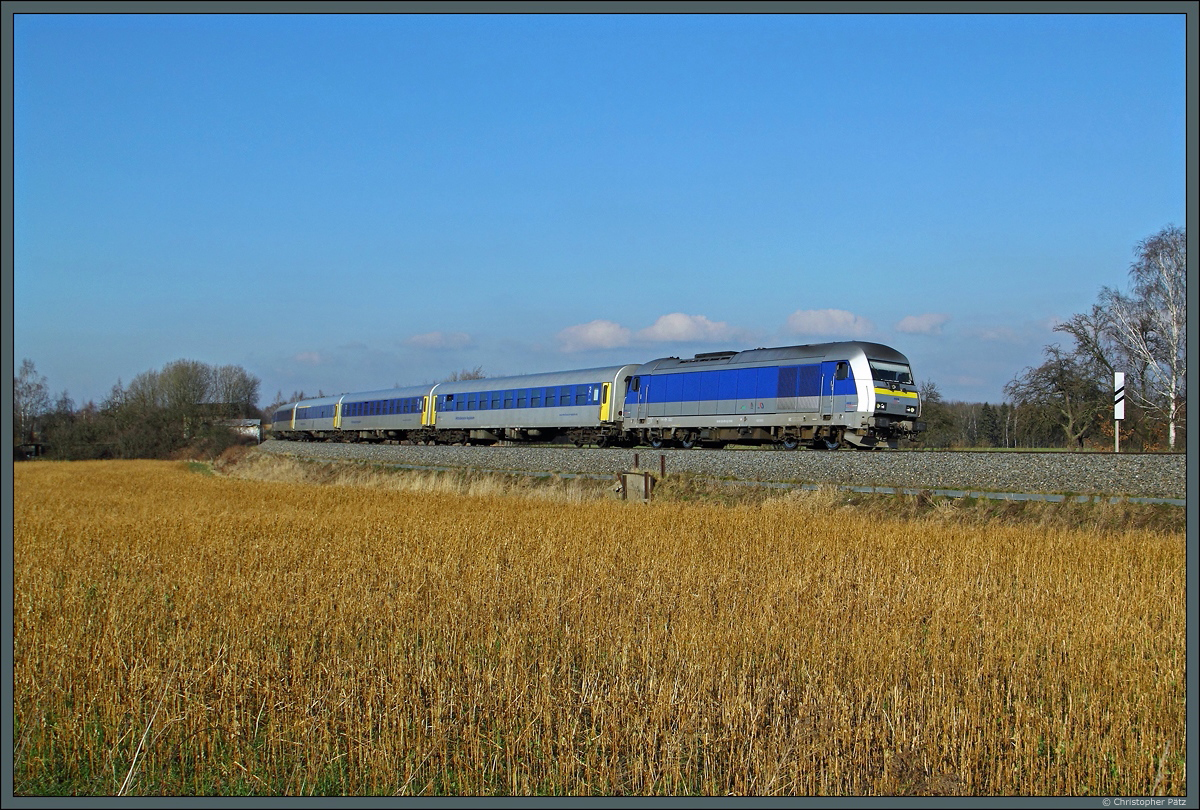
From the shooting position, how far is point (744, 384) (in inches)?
1129

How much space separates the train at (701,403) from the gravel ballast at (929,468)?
2460 mm

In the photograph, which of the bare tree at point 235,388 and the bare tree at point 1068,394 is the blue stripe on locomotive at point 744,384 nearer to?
the bare tree at point 1068,394

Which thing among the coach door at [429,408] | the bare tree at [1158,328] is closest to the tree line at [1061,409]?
the bare tree at [1158,328]

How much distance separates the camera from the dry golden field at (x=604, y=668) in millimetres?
5301

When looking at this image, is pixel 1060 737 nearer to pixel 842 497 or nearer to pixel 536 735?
pixel 536 735

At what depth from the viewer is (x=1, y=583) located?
16.2 feet

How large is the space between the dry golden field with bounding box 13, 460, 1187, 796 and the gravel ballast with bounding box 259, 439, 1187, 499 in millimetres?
4857

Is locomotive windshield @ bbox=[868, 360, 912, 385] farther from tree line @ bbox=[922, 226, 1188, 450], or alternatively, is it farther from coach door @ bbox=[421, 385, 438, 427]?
coach door @ bbox=[421, 385, 438, 427]

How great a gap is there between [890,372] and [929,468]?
5.42 metres

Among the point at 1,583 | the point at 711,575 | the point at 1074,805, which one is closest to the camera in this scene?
the point at 1074,805

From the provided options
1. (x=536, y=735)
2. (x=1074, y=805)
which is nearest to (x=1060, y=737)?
(x=1074, y=805)

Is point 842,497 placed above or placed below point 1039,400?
below

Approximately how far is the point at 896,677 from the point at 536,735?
112 inches

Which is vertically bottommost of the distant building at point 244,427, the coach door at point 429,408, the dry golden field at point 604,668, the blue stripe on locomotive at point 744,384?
the dry golden field at point 604,668
